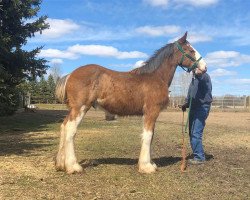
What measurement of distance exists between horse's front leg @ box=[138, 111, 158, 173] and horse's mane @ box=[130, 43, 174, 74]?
109cm

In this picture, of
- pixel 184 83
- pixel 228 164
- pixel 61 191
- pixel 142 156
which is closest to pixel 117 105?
pixel 142 156

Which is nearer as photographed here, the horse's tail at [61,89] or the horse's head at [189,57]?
the horse's tail at [61,89]

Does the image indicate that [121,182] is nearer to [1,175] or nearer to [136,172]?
[136,172]

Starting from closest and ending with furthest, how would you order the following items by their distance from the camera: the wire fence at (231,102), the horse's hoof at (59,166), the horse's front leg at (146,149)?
the horse's hoof at (59,166)
the horse's front leg at (146,149)
the wire fence at (231,102)

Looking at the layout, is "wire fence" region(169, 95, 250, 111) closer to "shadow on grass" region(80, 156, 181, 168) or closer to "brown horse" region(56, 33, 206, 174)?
"shadow on grass" region(80, 156, 181, 168)

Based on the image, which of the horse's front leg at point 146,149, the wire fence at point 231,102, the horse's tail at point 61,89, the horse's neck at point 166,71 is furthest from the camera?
the wire fence at point 231,102

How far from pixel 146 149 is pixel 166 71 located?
1806 mm

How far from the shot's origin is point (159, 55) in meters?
8.97

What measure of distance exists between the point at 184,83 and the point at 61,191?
4057 cm

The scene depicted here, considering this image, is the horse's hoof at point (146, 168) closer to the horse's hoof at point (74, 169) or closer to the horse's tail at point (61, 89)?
the horse's hoof at point (74, 169)

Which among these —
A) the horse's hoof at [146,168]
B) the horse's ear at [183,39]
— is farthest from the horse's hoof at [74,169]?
the horse's ear at [183,39]

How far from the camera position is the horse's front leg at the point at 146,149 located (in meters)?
8.16

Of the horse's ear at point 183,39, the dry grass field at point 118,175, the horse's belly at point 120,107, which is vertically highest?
the horse's ear at point 183,39

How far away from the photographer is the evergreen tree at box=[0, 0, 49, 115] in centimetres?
1845
